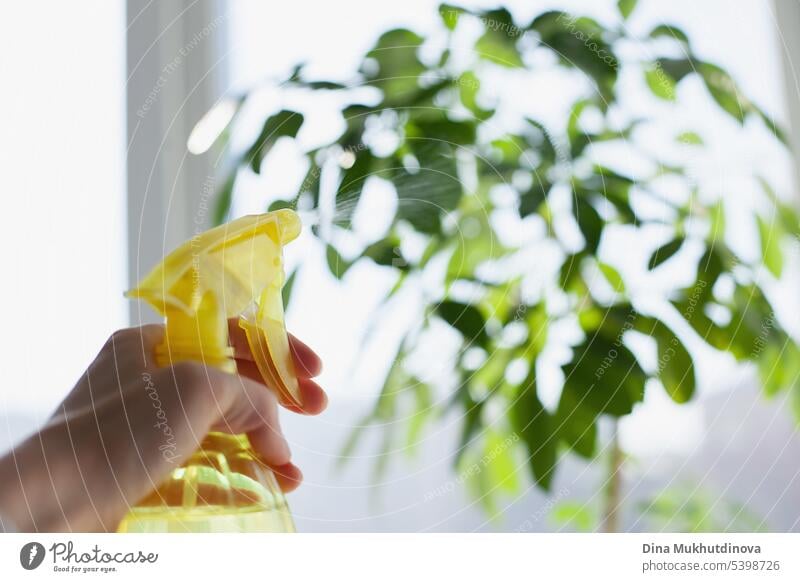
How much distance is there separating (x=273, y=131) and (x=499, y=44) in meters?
0.15

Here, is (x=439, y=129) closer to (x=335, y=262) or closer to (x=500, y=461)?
(x=335, y=262)

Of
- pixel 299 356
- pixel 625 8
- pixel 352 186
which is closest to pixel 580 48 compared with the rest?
pixel 625 8

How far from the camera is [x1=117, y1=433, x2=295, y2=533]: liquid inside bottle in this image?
31 centimetres

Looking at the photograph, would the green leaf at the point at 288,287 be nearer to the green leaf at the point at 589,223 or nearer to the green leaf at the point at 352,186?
the green leaf at the point at 352,186

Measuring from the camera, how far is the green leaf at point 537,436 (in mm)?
411

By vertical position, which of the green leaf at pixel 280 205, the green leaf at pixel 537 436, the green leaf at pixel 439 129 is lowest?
the green leaf at pixel 537 436

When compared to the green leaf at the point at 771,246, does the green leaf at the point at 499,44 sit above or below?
above

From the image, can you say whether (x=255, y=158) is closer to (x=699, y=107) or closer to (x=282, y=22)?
(x=282, y=22)

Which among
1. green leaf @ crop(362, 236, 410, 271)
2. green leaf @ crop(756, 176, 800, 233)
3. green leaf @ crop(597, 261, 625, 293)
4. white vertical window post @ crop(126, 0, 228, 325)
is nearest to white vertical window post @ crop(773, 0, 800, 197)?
green leaf @ crop(756, 176, 800, 233)

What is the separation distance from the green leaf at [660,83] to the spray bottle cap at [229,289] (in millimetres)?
269

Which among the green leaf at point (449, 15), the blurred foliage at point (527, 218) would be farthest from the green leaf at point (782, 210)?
the green leaf at point (449, 15)

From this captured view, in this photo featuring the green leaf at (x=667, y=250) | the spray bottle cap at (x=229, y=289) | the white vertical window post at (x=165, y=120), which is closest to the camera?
the spray bottle cap at (x=229, y=289)

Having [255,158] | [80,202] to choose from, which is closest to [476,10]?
[255,158]
